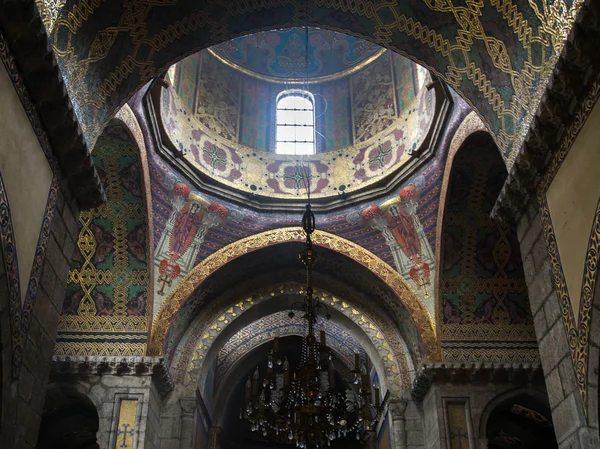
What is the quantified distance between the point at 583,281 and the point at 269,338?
40.6 ft

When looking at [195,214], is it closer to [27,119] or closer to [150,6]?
[150,6]

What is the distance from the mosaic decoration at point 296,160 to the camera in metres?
10.8

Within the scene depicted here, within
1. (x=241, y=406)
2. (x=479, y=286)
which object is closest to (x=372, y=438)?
(x=241, y=406)

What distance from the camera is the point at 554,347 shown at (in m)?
5.05

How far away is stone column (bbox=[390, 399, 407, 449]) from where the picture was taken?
10547mm

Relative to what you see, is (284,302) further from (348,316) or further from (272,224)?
(272,224)

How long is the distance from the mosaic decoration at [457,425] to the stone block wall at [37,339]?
639 centimetres

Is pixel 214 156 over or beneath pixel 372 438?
over

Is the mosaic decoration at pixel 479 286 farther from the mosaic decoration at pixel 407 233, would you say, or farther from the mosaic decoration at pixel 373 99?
the mosaic decoration at pixel 373 99

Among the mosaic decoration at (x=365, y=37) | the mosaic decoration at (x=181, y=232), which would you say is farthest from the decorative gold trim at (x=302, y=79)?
the mosaic decoration at (x=365, y=37)

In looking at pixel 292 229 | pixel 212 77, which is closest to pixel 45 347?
pixel 292 229

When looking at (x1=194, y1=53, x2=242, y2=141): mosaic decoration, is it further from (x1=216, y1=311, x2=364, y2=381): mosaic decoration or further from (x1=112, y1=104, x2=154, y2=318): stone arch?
(x1=216, y1=311, x2=364, y2=381): mosaic decoration

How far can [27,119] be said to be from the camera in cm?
463

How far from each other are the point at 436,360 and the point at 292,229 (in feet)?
11.1
